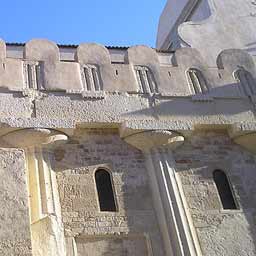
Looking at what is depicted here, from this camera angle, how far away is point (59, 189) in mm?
7715

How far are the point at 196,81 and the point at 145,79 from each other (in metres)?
0.98

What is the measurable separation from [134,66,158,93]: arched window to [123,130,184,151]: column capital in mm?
985

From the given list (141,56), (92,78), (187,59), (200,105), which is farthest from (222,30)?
(92,78)

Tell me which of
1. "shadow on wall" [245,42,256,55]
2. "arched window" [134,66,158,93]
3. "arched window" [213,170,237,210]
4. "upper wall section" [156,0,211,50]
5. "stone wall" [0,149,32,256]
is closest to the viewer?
"stone wall" [0,149,32,256]

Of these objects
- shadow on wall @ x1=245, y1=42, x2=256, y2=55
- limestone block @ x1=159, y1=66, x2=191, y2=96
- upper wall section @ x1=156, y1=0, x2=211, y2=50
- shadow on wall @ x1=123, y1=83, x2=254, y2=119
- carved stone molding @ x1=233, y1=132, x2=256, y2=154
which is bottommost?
carved stone molding @ x1=233, y1=132, x2=256, y2=154

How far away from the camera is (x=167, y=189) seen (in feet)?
26.5

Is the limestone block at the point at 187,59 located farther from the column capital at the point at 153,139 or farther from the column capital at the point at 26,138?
the column capital at the point at 26,138

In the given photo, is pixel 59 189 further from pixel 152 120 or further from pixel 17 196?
pixel 152 120

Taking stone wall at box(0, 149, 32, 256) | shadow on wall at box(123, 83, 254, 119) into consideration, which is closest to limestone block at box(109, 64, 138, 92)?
shadow on wall at box(123, 83, 254, 119)

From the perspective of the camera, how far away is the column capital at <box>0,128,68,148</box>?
7.93 metres

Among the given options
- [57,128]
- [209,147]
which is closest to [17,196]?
[57,128]

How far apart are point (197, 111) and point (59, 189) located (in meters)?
2.87

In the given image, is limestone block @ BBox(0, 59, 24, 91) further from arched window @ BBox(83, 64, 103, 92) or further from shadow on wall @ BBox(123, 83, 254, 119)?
shadow on wall @ BBox(123, 83, 254, 119)

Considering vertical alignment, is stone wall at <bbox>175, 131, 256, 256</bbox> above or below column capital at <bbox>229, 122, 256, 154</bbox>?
below
